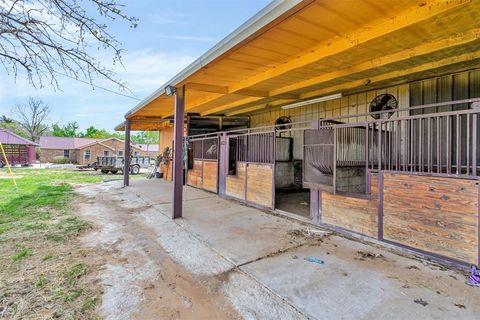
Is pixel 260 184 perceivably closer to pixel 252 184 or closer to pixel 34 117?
pixel 252 184

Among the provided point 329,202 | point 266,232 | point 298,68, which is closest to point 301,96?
point 298,68

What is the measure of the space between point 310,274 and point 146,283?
5.69ft

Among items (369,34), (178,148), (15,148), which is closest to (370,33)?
(369,34)

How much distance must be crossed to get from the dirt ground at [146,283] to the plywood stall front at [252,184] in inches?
99.4

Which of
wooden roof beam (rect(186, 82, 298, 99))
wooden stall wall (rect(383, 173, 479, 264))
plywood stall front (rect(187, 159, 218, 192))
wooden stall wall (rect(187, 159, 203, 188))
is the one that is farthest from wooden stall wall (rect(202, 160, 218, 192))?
wooden stall wall (rect(383, 173, 479, 264))

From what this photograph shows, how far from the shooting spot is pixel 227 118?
10039 millimetres

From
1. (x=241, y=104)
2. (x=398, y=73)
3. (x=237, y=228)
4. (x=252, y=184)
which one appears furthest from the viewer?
(x=241, y=104)

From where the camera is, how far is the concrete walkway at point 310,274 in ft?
6.55

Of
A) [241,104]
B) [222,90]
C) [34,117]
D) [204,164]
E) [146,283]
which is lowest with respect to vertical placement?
[146,283]

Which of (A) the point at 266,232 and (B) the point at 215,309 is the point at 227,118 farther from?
(B) the point at 215,309

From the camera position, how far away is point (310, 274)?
2.57 m

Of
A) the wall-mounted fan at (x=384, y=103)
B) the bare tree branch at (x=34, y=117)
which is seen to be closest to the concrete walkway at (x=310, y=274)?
the wall-mounted fan at (x=384, y=103)

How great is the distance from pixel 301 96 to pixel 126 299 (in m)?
5.91

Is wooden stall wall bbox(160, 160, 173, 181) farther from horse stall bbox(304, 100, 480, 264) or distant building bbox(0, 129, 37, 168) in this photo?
distant building bbox(0, 129, 37, 168)
